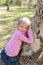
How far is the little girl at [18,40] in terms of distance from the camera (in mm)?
3590

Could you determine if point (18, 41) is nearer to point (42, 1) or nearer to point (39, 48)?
point (39, 48)

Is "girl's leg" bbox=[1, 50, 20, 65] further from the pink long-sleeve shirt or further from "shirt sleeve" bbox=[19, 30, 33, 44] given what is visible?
"shirt sleeve" bbox=[19, 30, 33, 44]

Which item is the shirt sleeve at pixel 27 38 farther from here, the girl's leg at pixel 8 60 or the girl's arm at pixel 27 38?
the girl's leg at pixel 8 60

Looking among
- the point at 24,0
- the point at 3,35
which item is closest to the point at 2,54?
the point at 3,35

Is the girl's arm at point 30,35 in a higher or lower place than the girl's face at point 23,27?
lower

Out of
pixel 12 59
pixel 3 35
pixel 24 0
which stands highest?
pixel 12 59

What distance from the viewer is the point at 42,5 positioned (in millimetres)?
3766

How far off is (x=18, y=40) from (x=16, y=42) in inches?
1.7

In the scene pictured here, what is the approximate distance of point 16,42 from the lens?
12.0 feet

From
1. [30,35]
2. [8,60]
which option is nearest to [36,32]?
[30,35]

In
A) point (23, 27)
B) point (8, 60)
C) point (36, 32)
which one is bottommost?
point (8, 60)

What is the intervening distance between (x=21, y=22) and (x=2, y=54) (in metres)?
0.59

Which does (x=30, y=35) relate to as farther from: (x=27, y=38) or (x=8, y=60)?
(x=8, y=60)

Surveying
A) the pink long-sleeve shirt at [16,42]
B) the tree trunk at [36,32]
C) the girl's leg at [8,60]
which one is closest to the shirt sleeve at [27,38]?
the pink long-sleeve shirt at [16,42]
